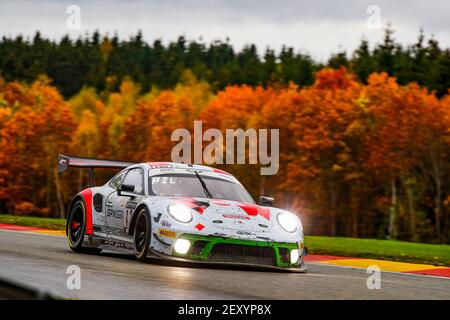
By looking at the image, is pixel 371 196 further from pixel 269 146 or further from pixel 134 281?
pixel 134 281

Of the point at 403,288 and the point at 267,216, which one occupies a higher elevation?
the point at 267,216

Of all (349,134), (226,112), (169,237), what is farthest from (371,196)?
(169,237)

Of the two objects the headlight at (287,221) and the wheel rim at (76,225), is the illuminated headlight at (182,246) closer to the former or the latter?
the headlight at (287,221)

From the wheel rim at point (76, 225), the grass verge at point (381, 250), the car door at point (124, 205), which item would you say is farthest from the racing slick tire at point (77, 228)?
the grass verge at point (381, 250)

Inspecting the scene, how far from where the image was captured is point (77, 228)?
12.3 meters

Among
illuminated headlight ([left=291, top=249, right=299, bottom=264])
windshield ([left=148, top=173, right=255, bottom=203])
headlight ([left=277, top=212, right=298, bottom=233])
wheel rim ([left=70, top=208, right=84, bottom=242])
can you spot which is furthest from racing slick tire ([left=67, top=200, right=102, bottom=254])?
illuminated headlight ([left=291, top=249, right=299, bottom=264])

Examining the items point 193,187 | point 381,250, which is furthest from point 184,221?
point 381,250

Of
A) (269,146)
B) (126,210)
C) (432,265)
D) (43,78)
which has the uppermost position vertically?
(43,78)

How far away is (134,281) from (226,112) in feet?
252

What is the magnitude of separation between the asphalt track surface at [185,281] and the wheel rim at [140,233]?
0.66 ft

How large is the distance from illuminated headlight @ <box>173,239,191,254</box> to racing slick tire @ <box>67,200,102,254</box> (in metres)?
2.43

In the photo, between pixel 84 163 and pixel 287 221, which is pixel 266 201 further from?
pixel 84 163

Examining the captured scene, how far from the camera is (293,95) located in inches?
3049

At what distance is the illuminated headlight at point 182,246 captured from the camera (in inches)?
391
